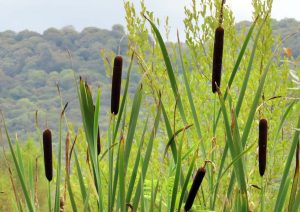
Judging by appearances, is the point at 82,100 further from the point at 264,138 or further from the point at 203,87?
the point at 203,87

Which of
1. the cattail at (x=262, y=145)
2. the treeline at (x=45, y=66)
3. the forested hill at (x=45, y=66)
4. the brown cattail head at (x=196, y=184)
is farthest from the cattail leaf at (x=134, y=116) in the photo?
the treeline at (x=45, y=66)

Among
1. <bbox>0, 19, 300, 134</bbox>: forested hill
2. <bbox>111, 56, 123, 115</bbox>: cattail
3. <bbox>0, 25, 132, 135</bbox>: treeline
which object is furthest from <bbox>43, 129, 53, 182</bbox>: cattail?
<bbox>0, 25, 132, 135</bbox>: treeline

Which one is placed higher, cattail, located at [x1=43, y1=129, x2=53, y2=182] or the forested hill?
cattail, located at [x1=43, y1=129, x2=53, y2=182]

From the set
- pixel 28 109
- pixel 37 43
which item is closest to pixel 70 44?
pixel 37 43

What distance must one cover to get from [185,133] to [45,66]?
397 ft

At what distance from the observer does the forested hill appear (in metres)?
104

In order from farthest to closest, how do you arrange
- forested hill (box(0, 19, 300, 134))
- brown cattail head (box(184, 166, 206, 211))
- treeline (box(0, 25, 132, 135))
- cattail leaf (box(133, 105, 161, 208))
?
treeline (box(0, 25, 132, 135)) < forested hill (box(0, 19, 300, 134)) < cattail leaf (box(133, 105, 161, 208)) < brown cattail head (box(184, 166, 206, 211))

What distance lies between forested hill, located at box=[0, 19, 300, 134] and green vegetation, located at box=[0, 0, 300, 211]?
93133 mm

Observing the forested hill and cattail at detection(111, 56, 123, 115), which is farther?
the forested hill

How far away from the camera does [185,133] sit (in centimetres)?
243

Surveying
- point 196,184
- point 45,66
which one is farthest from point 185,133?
point 45,66

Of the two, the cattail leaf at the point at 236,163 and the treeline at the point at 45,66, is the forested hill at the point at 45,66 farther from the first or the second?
the cattail leaf at the point at 236,163

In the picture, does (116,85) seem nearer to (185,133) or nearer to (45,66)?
(185,133)

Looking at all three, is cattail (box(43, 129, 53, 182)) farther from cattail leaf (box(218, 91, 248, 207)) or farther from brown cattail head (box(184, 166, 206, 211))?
cattail leaf (box(218, 91, 248, 207))
